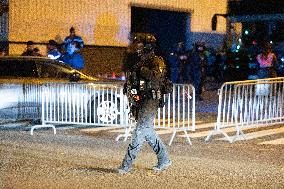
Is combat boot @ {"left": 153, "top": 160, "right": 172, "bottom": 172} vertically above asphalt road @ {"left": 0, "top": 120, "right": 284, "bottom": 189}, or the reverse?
combat boot @ {"left": 153, "top": 160, "right": 172, "bottom": 172}

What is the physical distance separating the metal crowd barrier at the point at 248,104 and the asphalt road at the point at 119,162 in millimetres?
395

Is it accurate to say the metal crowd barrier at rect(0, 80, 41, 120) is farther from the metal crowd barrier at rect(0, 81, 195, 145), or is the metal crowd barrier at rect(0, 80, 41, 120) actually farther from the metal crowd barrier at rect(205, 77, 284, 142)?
the metal crowd barrier at rect(205, 77, 284, 142)

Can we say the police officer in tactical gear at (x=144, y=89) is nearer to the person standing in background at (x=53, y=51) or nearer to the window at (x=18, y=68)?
the window at (x=18, y=68)

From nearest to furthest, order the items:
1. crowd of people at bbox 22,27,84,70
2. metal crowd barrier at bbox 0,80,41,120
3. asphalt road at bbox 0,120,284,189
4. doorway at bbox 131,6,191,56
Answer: asphalt road at bbox 0,120,284,189, metal crowd barrier at bbox 0,80,41,120, crowd of people at bbox 22,27,84,70, doorway at bbox 131,6,191,56

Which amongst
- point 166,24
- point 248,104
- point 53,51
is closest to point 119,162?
point 248,104

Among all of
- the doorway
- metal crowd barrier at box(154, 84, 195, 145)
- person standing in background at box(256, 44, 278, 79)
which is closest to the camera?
metal crowd barrier at box(154, 84, 195, 145)

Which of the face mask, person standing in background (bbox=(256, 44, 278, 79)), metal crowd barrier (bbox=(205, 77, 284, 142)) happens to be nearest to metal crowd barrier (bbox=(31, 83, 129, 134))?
metal crowd barrier (bbox=(205, 77, 284, 142))

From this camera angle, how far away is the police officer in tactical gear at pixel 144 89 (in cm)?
848

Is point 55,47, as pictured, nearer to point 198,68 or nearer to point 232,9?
point 198,68

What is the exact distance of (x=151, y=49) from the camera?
8.58 metres

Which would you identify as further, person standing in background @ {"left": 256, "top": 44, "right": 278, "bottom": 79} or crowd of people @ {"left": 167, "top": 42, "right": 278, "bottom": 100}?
crowd of people @ {"left": 167, "top": 42, "right": 278, "bottom": 100}

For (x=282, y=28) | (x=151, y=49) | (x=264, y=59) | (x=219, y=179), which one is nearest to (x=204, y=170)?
(x=219, y=179)

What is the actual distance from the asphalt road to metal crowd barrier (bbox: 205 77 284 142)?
39 centimetres

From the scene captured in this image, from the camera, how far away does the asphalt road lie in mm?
8188
